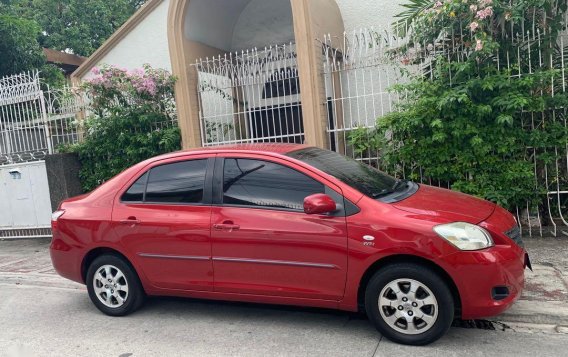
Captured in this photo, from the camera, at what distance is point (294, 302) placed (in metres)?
4.04

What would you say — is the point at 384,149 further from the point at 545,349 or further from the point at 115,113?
the point at 115,113

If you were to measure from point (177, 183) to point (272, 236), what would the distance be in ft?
3.92

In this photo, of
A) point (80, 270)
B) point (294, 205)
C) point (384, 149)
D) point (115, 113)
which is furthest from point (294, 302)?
point (115, 113)

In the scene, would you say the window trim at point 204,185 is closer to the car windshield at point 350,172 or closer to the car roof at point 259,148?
the car roof at point 259,148

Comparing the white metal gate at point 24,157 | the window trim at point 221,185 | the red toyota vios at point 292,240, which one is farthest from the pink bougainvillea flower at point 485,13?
the white metal gate at point 24,157

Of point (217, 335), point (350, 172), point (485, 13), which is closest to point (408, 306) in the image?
point (350, 172)

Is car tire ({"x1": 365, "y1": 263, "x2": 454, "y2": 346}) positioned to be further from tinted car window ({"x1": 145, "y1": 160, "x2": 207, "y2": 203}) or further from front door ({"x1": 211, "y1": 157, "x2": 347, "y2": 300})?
tinted car window ({"x1": 145, "y1": 160, "x2": 207, "y2": 203})

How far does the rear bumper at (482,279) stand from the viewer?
351cm

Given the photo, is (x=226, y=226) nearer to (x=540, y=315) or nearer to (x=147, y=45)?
(x=540, y=315)

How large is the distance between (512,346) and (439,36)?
182 inches

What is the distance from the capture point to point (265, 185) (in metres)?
4.21

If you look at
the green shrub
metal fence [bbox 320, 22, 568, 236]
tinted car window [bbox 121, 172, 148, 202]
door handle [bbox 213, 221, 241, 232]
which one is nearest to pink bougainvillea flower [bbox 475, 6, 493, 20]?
metal fence [bbox 320, 22, 568, 236]

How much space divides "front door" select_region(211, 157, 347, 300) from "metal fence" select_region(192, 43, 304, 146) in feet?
12.9

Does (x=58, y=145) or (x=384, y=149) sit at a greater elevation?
(x=58, y=145)
